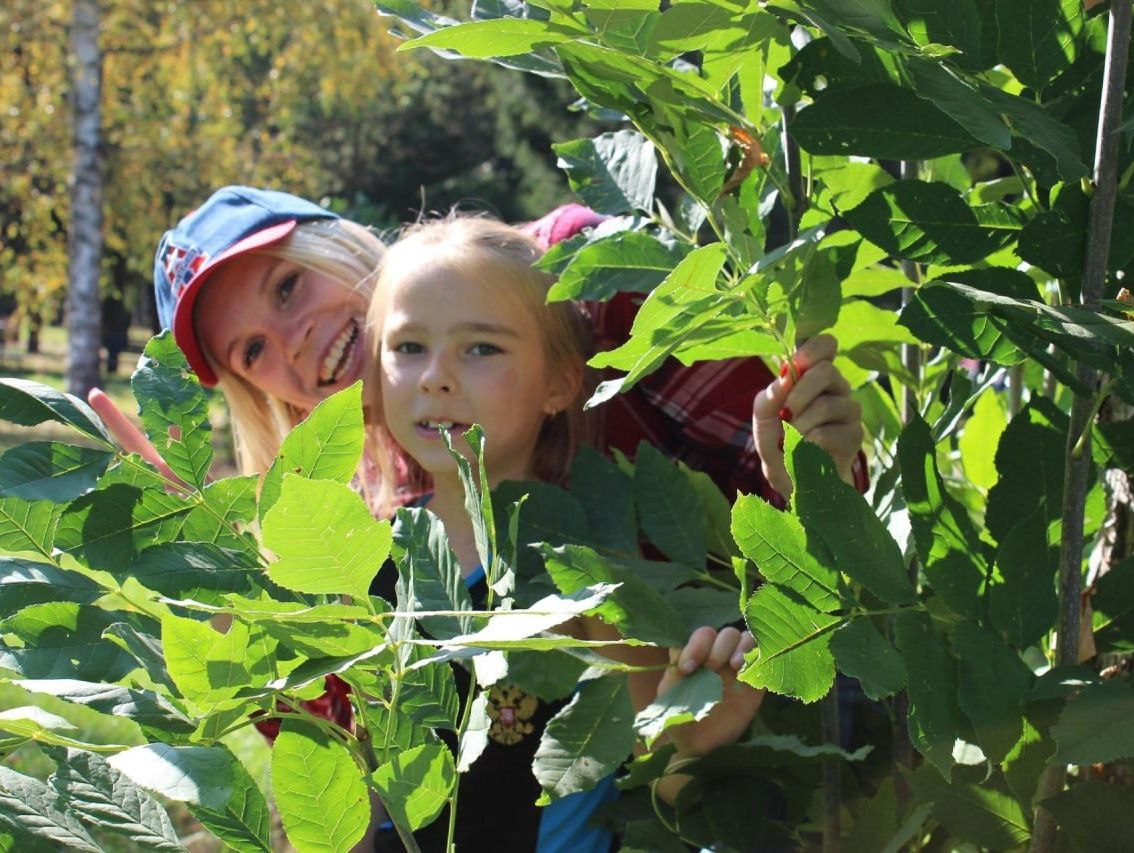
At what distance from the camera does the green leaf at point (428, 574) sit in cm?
65

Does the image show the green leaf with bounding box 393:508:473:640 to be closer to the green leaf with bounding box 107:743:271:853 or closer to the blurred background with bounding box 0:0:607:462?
the green leaf with bounding box 107:743:271:853

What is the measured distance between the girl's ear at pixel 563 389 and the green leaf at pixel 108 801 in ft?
4.06

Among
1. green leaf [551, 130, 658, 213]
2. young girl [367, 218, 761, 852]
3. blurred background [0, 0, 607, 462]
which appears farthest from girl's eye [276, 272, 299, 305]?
blurred background [0, 0, 607, 462]

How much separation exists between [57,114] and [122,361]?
15153mm

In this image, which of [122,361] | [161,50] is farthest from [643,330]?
[122,361]

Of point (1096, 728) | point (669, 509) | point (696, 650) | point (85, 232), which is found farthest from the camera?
point (85, 232)

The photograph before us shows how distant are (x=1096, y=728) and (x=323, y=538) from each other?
41cm

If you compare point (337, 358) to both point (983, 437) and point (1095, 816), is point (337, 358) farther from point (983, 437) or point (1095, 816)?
point (1095, 816)

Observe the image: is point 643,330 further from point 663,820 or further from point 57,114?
point 57,114

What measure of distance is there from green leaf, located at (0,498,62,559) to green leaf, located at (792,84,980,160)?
19.6 inches

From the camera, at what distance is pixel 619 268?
36.6 inches

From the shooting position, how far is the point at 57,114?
12.2 meters

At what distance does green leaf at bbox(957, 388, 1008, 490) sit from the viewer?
1.12 metres

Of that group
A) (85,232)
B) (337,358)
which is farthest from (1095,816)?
(85,232)
